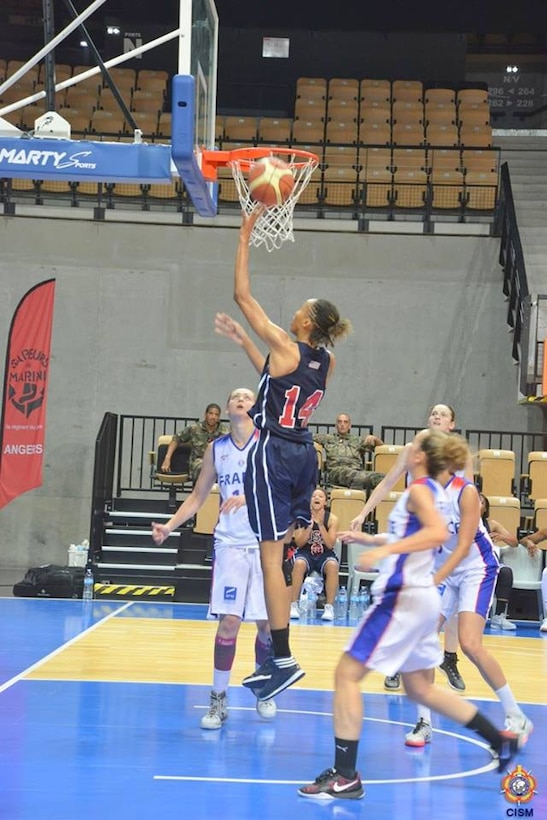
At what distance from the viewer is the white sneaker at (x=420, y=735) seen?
20.5 feet

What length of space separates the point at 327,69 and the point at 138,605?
15.0m

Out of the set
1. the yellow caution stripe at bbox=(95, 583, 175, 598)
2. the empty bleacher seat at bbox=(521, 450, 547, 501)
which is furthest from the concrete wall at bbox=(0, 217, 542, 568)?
the yellow caution stripe at bbox=(95, 583, 175, 598)

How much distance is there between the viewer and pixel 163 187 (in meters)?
17.8

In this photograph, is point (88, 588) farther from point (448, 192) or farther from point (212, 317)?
point (448, 192)

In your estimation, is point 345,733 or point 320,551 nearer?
point 345,733

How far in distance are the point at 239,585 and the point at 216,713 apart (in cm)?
77

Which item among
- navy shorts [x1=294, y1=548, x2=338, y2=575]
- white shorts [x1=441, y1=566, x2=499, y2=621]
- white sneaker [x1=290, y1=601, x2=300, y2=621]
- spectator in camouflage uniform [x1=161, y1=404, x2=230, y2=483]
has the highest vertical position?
spectator in camouflage uniform [x1=161, y1=404, x2=230, y2=483]

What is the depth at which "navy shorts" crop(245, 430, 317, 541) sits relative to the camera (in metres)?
5.73

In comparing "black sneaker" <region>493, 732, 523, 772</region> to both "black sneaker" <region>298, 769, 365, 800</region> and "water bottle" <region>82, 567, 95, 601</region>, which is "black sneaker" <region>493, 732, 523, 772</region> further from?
"water bottle" <region>82, 567, 95, 601</region>

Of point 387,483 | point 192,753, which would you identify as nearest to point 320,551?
point 387,483

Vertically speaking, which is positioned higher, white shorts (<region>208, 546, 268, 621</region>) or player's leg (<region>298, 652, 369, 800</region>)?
white shorts (<region>208, 546, 268, 621</region>)

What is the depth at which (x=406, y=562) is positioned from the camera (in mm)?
4902

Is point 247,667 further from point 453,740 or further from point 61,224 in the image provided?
point 61,224

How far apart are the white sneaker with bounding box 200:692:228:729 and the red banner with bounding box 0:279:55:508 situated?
7.96 meters
